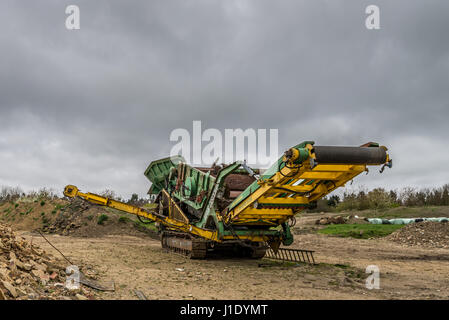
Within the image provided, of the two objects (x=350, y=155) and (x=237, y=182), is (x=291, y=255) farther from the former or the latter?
(x=350, y=155)

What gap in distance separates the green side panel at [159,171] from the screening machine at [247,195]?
0.13 ft

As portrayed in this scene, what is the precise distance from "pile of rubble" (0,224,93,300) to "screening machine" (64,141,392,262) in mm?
3309

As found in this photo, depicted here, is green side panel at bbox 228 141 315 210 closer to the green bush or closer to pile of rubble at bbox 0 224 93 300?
pile of rubble at bbox 0 224 93 300

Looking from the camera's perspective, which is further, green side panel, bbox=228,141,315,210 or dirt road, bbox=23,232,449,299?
green side panel, bbox=228,141,315,210

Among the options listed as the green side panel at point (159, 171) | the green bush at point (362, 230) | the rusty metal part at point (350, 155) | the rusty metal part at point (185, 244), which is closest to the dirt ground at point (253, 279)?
the rusty metal part at point (185, 244)

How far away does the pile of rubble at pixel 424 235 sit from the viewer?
16047mm

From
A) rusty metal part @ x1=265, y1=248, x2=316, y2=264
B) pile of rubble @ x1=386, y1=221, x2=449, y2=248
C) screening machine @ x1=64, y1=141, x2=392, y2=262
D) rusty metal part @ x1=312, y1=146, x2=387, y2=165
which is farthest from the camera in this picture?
pile of rubble @ x1=386, y1=221, x2=449, y2=248

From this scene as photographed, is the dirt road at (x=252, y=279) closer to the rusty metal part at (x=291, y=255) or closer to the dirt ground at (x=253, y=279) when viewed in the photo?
the dirt ground at (x=253, y=279)

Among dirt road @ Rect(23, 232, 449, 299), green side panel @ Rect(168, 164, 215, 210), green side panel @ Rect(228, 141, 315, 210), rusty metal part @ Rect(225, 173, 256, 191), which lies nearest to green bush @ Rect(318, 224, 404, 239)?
dirt road @ Rect(23, 232, 449, 299)

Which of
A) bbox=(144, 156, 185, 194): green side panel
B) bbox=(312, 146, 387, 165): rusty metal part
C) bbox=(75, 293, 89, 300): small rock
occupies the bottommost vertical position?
bbox=(75, 293, 89, 300): small rock

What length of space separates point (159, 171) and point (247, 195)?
19.9ft

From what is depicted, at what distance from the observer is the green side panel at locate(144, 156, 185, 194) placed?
496 inches

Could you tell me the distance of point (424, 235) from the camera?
54.9 ft
